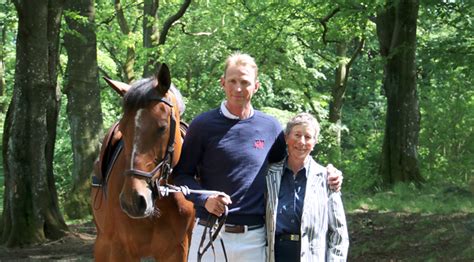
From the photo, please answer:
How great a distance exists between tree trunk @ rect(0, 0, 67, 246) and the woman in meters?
8.48

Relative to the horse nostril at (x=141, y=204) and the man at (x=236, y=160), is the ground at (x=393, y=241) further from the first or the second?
the horse nostril at (x=141, y=204)

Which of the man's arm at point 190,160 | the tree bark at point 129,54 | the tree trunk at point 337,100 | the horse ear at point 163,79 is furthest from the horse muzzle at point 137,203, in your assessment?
the tree trunk at point 337,100

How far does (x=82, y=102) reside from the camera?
16.7m

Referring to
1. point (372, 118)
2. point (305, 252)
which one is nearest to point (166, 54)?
point (372, 118)

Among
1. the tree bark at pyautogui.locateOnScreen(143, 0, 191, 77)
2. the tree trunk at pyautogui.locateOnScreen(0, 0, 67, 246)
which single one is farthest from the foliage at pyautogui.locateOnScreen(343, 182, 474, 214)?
the tree bark at pyautogui.locateOnScreen(143, 0, 191, 77)

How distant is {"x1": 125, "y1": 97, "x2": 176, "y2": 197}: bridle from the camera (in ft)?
15.3

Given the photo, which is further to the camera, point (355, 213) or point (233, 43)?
point (233, 43)

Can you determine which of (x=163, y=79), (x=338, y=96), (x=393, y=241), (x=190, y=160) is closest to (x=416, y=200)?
(x=393, y=241)

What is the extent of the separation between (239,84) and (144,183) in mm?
861

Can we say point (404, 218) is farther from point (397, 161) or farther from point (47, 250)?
point (47, 250)

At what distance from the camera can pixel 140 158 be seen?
474 cm

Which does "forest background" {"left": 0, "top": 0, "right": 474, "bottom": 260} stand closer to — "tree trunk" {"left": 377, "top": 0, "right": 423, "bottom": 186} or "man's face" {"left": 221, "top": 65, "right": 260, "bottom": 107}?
"tree trunk" {"left": 377, "top": 0, "right": 423, "bottom": 186}

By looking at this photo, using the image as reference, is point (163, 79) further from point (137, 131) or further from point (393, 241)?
point (393, 241)

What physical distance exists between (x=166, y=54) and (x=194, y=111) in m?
2.29
